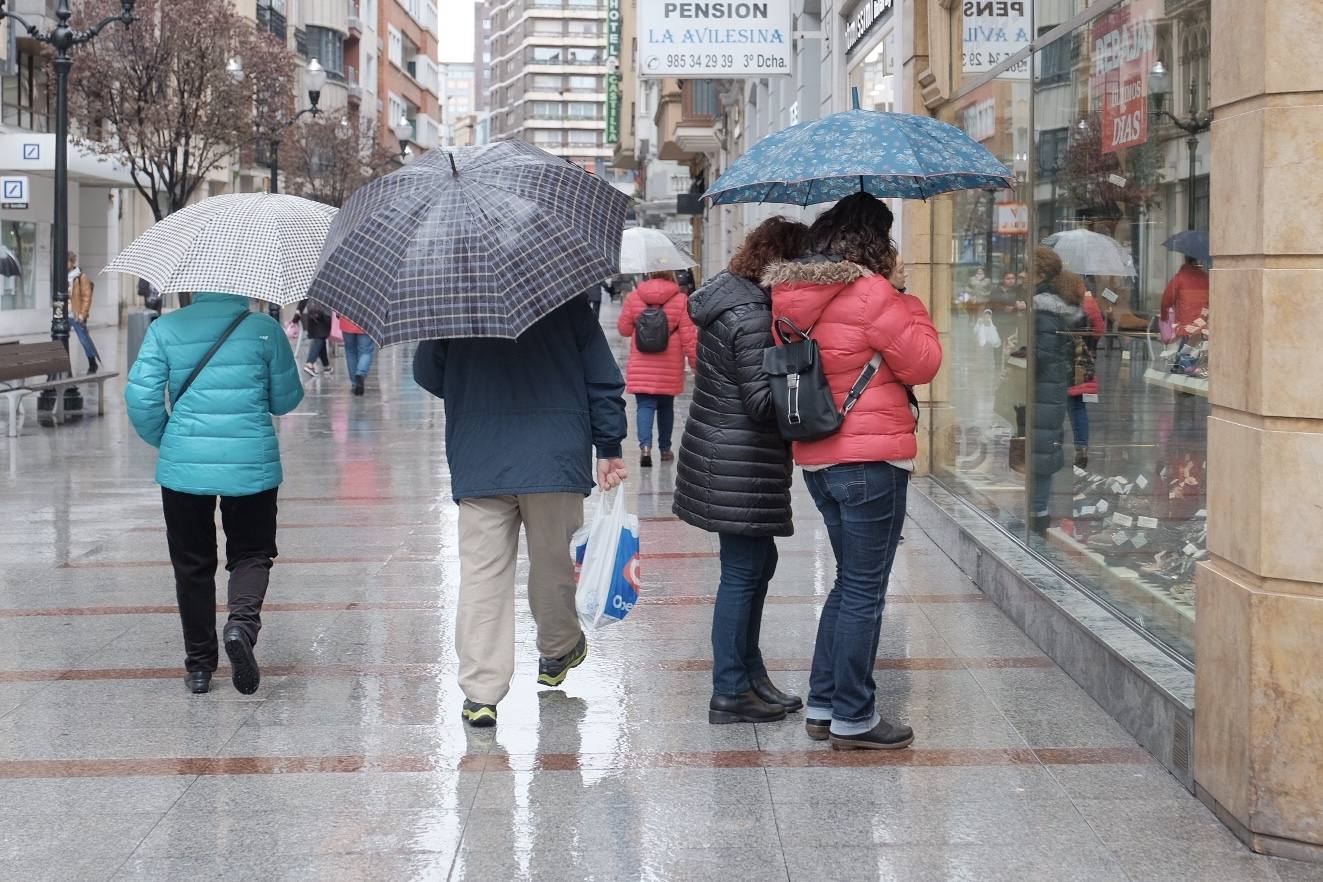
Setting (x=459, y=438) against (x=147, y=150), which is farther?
(x=147, y=150)

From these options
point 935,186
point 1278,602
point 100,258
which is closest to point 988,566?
point 935,186

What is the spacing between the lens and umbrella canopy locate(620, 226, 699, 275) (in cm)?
1534

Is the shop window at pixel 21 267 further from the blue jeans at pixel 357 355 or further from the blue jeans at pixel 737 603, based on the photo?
the blue jeans at pixel 737 603

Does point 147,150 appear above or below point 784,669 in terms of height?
above

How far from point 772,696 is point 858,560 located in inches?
31.7

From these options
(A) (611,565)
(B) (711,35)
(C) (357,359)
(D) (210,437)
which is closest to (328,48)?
(C) (357,359)

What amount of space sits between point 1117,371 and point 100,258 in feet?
145

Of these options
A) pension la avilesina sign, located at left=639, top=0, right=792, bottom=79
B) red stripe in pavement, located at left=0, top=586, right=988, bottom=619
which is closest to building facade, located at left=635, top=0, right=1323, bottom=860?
red stripe in pavement, located at left=0, top=586, right=988, bottom=619

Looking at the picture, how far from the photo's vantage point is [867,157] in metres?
5.66

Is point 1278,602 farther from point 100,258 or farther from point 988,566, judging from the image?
point 100,258

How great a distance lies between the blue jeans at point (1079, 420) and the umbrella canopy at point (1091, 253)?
0.59 metres

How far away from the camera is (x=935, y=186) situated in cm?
648

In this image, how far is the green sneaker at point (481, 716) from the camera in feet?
19.5

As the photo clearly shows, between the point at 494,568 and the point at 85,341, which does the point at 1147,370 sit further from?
the point at 85,341
